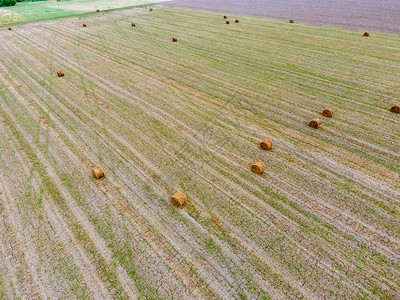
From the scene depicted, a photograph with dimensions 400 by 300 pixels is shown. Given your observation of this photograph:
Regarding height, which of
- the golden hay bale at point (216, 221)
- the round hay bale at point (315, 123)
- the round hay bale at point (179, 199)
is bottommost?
the golden hay bale at point (216, 221)

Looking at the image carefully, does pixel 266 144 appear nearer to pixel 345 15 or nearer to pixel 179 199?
pixel 179 199

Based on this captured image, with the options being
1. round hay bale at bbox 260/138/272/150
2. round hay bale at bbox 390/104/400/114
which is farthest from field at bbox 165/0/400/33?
round hay bale at bbox 260/138/272/150

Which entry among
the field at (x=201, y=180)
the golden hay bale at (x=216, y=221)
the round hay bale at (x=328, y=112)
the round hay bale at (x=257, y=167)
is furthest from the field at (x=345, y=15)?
the golden hay bale at (x=216, y=221)

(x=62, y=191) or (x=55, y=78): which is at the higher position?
(x=55, y=78)

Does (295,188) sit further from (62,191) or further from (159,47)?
(159,47)

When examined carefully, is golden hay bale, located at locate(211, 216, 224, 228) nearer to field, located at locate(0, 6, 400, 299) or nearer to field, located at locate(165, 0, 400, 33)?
field, located at locate(0, 6, 400, 299)

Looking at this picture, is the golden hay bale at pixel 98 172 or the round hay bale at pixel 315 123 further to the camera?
the round hay bale at pixel 315 123

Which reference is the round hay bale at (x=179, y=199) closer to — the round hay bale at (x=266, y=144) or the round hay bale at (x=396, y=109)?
the round hay bale at (x=266, y=144)

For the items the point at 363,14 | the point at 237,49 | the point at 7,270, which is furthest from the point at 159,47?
the point at 363,14
